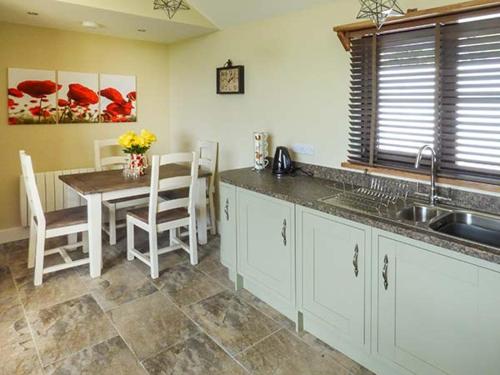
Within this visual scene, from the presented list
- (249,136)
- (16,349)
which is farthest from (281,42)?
(16,349)

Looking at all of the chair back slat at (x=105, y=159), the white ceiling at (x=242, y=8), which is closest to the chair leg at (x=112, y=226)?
the chair back slat at (x=105, y=159)

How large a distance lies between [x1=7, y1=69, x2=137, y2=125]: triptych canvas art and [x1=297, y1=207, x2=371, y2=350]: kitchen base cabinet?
2922 millimetres

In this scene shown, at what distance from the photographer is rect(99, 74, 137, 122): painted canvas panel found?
4309 mm

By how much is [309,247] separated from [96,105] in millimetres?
3074

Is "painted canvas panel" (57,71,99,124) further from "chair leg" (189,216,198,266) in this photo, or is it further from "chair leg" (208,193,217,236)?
"chair leg" (189,216,198,266)

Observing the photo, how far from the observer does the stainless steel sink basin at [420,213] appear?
7.06ft

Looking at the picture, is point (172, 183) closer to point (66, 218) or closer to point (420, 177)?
point (66, 218)

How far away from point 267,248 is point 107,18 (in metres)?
2.43

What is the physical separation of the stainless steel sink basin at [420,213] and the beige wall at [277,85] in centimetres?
77

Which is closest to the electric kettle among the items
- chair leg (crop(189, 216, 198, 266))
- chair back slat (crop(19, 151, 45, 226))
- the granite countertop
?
the granite countertop

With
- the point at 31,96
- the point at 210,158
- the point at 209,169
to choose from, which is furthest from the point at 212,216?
the point at 31,96

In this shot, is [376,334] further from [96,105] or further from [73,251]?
[96,105]

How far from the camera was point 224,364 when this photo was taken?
218 cm

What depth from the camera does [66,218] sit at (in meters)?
3.27
